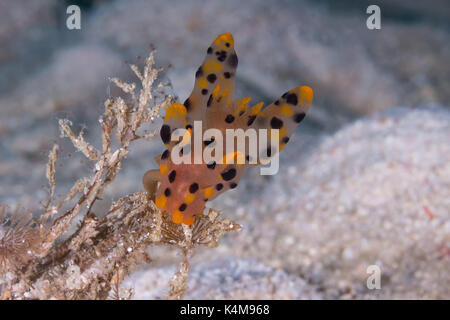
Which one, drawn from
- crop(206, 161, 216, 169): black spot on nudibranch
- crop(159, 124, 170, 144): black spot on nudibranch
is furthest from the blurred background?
crop(206, 161, 216, 169): black spot on nudibranch

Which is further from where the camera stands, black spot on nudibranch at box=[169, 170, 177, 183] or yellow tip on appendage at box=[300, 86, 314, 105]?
yellow tip on appendage at box=[300, 86, 314, 105]

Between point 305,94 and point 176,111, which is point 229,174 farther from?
point 305,94

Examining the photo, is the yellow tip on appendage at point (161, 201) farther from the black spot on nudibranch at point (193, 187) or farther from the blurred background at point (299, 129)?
the blurred background at point (299, 129)

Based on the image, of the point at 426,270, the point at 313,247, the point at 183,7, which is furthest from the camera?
the point at 183,7

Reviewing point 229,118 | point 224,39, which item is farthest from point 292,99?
point 224,39

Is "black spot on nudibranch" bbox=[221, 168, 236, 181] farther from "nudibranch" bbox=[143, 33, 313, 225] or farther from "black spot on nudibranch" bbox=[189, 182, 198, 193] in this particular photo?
"black spot on nudibranch" bbox=[189, 182, 198, 193]

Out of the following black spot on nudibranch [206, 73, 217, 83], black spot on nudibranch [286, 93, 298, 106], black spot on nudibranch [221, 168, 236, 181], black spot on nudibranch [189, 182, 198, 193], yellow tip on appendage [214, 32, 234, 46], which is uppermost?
yellow tip on appendage [214, 32, 234, 46]
